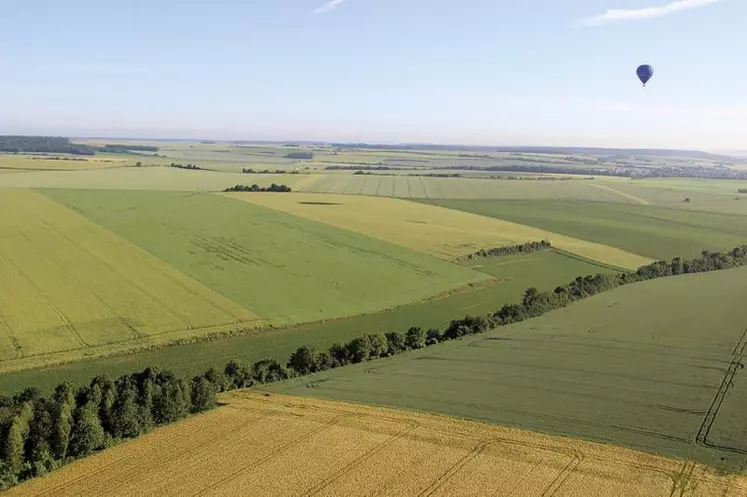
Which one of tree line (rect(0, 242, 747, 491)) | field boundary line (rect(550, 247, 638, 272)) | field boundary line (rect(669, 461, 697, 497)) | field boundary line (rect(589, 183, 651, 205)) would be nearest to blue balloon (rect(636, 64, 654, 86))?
field boundary line (rect(550, 247, 638, 272))

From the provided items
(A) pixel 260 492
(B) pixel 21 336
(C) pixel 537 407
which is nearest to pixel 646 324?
(C) pixel 537 407

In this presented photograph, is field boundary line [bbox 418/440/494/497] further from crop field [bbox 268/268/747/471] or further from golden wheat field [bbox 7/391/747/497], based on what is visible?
crop field [bbox 268/268/747/471]

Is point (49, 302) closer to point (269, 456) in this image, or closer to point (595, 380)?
point (269, 456)

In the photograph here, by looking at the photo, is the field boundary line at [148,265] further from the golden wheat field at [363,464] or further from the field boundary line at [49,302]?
the golden wheat field at [363,464]

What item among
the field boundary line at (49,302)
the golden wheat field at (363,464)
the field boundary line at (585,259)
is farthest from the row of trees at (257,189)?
Result: the golden wheat field at (363,464)

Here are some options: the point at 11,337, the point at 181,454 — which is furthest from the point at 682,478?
the point at 11,337

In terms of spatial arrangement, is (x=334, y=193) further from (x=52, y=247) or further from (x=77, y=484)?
(x=77, y=484)

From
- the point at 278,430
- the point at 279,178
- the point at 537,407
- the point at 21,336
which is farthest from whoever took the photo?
the point at 279,178
